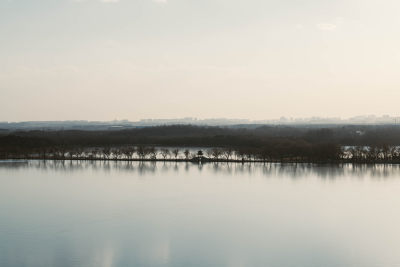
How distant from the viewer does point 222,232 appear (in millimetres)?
5172

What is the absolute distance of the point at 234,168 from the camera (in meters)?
11.9

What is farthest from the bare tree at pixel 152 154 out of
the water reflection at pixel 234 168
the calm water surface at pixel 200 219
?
the calm water surface at pixel 200 219

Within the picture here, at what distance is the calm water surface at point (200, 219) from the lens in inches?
167

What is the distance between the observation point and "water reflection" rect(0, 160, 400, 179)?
10511mm

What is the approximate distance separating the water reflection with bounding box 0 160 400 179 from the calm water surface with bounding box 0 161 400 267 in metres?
0.18

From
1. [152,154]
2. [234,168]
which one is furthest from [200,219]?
[152,154]

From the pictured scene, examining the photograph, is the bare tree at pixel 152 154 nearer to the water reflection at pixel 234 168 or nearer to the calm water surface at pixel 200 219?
the water reflection at pixel 234 168

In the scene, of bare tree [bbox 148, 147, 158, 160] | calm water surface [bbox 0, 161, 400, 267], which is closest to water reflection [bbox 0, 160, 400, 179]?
calm water surface [bbox 0, 161, 400, 267]

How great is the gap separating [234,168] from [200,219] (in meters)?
6.16

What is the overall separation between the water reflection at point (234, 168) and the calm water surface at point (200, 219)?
184 millimetres

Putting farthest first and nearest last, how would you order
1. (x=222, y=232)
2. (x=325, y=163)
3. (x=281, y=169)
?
(x=325, y=163) < (x=281, y=169) < (x=222, y=232)

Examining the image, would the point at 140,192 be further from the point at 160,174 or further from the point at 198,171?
the point at 198,171

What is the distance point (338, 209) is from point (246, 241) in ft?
7.38

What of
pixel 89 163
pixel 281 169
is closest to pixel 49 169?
pixel 89 163
